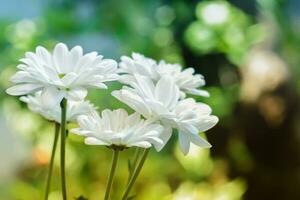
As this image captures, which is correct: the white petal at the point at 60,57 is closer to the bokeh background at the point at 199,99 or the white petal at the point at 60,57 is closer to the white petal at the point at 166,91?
the white petal at the point at 166,91

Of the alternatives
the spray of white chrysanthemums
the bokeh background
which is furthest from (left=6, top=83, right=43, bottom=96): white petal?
the bokeh background

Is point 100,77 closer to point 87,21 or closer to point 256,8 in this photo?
point 87,21

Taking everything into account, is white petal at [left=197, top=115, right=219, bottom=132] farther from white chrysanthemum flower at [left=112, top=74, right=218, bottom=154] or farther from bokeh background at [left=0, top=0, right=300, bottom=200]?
bokeh background at [left=0, top=0, right=300, bottom=200]

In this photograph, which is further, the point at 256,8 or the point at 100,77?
the point at 256,8

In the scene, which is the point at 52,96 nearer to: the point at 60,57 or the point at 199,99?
the point at 60,57

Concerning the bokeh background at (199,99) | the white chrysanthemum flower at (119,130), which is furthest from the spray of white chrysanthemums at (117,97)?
the bokeh background at (199,99)

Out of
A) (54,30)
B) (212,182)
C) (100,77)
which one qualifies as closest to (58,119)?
(100,77)
